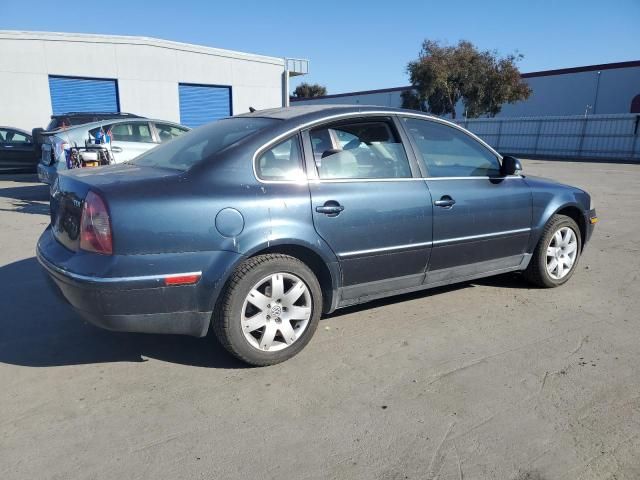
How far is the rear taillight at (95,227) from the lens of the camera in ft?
8.96

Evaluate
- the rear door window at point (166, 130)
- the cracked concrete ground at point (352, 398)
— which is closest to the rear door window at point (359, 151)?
the cracked concrete ground at point (352, 398)

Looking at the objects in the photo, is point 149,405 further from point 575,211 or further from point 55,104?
point 55,104

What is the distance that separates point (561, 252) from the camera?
15.8 feet

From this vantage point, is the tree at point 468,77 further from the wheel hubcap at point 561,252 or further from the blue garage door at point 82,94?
the wheel hubcap at point 561,252

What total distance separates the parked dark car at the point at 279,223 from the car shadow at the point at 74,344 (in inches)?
16.7

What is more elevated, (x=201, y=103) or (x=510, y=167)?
(x=201, y=103)

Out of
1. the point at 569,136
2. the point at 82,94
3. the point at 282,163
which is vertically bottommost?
the point at 282,163

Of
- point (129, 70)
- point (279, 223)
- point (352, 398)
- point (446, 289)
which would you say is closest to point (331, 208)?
point (279, 223)

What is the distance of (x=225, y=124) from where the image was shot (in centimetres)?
383

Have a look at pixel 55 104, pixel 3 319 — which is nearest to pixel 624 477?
pixel 3 319

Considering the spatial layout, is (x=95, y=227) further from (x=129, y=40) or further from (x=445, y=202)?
(x=129, y=40)

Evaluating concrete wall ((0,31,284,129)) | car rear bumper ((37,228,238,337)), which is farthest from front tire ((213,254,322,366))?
concrete wall ((0,31,284,129))

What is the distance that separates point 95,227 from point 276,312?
1.18 m

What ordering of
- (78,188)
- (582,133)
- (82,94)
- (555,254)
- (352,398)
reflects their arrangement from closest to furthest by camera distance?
(352,398) → (78,188) → (555,254) → (82,94) → (582,133)
